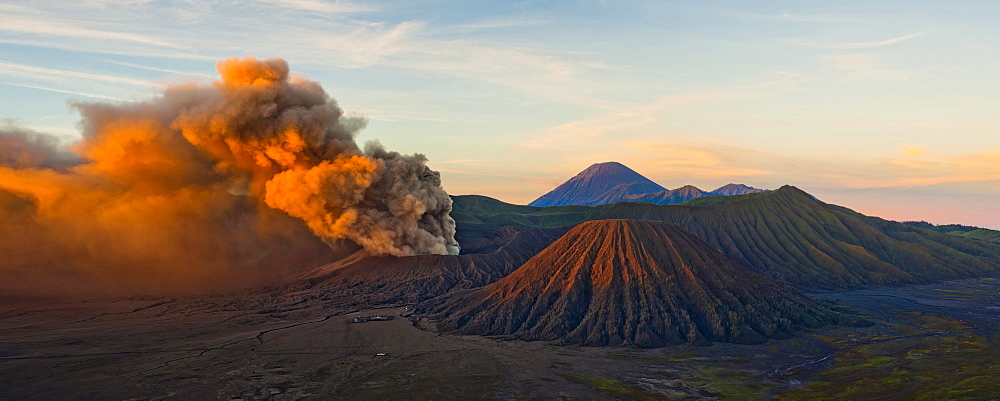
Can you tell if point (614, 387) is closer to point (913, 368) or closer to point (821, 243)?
point (913, 368)

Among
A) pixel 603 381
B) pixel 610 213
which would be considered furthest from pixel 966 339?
pixel 610 213

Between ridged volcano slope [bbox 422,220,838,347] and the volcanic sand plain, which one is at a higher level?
ridged volcano slope [bbox 422,220,838,347]

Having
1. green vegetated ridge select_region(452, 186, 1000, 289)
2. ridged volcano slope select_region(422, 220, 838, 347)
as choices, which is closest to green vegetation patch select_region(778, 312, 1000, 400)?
ridged volcano slope select_region(422, 220, 838, 347)

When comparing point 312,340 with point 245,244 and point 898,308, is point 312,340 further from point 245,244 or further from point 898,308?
point 898,308

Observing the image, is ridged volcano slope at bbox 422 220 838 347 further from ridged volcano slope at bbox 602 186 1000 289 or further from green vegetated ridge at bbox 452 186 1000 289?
ridged volcano slope at bbox 602 186 1000 289

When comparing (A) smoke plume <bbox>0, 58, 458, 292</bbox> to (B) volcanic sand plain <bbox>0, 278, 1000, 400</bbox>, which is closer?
(B) volcanic sand plain <bbox>0, 278, 1000, 400</bbox>

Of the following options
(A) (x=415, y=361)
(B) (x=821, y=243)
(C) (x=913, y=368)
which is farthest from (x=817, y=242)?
(A) (x=415, y=361)

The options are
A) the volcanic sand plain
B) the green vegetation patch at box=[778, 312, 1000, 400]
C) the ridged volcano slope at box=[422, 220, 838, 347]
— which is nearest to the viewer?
the green vegetation patch at box=[778, 312, 1000, 400]
